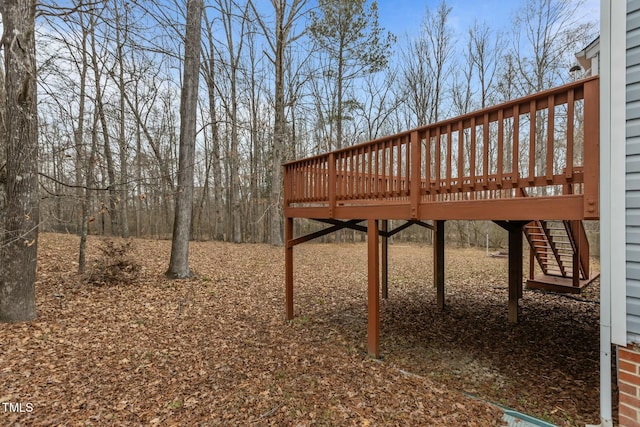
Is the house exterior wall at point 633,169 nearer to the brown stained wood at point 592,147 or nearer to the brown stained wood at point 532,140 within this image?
the brown stained wood at point 592,147

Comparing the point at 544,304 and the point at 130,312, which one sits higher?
the point at 130,312

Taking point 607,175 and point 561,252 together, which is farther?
point 561,252

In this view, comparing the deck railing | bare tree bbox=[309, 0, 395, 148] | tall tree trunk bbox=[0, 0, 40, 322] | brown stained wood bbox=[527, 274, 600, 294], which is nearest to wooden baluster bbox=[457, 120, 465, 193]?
the deck railing

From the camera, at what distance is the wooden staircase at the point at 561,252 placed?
6434mm

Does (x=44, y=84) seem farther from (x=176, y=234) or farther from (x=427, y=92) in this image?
(x=427, y=92)

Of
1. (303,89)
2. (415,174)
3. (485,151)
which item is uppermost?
(303,89)

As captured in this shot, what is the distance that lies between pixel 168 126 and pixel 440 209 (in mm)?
16022

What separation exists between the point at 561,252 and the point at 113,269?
408 inches

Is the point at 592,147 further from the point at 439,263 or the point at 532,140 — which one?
the point at 439,263

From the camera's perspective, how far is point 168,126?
15742 millimetres

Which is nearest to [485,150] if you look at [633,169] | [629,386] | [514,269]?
→ [633,169]

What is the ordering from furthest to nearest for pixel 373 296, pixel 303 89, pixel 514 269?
pixel 303 89, pixel 514 269, pixel 373 296

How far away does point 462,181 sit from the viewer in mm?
2984

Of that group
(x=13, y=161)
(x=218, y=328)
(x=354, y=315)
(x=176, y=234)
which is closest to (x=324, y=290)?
(x=354, y=315)
